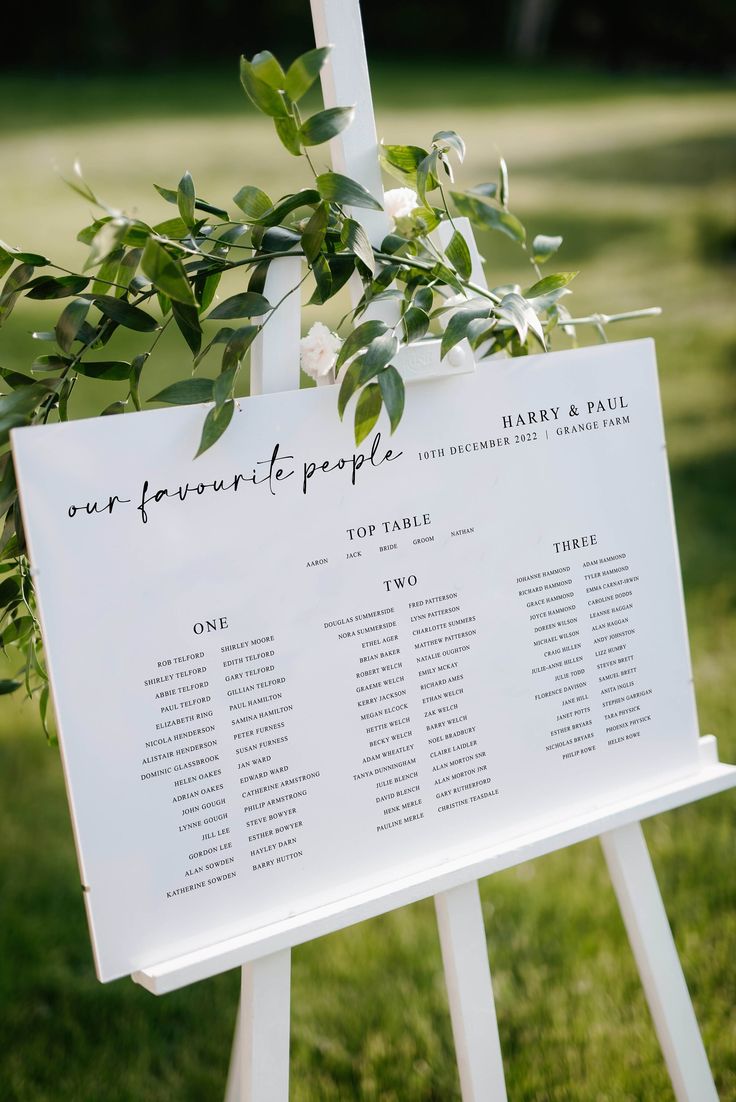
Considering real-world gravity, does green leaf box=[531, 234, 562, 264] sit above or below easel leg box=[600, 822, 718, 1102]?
above

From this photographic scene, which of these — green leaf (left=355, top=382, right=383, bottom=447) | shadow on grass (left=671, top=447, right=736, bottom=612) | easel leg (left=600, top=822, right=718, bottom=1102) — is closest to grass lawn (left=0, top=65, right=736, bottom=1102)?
shadow on grass (left=671, top=447, right=736, bottom=612)

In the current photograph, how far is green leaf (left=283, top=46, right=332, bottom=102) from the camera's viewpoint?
103 cm

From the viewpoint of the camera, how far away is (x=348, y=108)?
110 cm

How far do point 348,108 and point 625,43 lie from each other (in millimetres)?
13228

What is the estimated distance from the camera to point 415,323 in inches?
46.9

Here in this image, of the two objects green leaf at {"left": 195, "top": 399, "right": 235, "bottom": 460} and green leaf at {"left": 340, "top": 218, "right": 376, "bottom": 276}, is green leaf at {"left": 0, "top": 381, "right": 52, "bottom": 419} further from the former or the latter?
green leaf at {"left": 340, "top": 218, "right": 376, "bottom": 276}

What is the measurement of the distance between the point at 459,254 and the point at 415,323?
0.12 metres

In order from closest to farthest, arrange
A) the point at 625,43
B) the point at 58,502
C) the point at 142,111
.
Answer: the point at 58,502
the point at 142,111
the point at 625,43

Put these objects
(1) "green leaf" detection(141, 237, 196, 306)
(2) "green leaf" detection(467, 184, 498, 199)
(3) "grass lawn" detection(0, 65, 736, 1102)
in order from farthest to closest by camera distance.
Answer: (3) "grass lawn" detection(0, 65, 736, 1102) → (2) "green leaf" detection(467, 184, 498, 199) → (1) "green leaf" detection(141, 237, 196, 306)

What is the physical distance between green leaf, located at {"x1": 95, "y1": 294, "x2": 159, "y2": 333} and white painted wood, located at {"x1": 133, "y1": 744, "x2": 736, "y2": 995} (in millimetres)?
611

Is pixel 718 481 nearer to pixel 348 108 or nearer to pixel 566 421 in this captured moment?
pixel 566 421

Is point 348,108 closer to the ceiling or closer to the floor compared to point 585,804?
closer to the ceiling

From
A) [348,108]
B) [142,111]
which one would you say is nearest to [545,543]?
[348,108]

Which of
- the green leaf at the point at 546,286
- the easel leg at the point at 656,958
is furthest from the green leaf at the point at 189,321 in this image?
the easel leg at the point at 656,958
